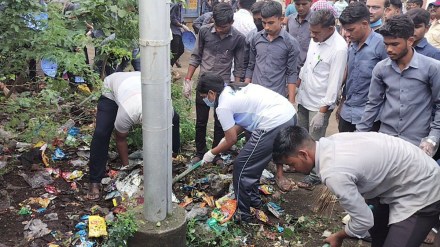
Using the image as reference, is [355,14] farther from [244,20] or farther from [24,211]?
[24,211]

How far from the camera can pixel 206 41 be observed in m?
4.97

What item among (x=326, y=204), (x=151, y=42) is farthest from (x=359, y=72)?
(x=151, y=42)

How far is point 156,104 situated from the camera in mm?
2768

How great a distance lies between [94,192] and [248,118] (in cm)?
167

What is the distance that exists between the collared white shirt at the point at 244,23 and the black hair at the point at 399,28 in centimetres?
291

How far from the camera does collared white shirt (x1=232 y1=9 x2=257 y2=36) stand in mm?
5844

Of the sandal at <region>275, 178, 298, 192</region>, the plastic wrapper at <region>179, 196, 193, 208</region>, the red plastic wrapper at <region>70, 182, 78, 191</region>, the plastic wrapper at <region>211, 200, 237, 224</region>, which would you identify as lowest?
the sandal at <region>275, 178, 298, 192</region>

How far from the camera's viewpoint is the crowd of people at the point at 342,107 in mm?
2477

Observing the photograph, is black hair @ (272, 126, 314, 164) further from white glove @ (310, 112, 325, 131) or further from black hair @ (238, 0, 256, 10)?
black hair @ (238, 0, 256, 10)

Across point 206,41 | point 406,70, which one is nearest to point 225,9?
point 206,41

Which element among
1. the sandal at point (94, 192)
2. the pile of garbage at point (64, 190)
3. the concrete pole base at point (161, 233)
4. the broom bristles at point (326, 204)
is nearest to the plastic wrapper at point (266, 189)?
the broom bristles at point (326, 204)

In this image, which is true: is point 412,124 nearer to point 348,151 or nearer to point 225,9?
point 348,151

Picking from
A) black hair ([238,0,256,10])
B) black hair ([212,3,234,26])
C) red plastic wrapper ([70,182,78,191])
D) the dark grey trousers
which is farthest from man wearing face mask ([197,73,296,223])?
black hair ([238,0,256,10])

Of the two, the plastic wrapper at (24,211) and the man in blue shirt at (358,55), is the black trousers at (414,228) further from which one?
the plastic wrapper at (24,211)
